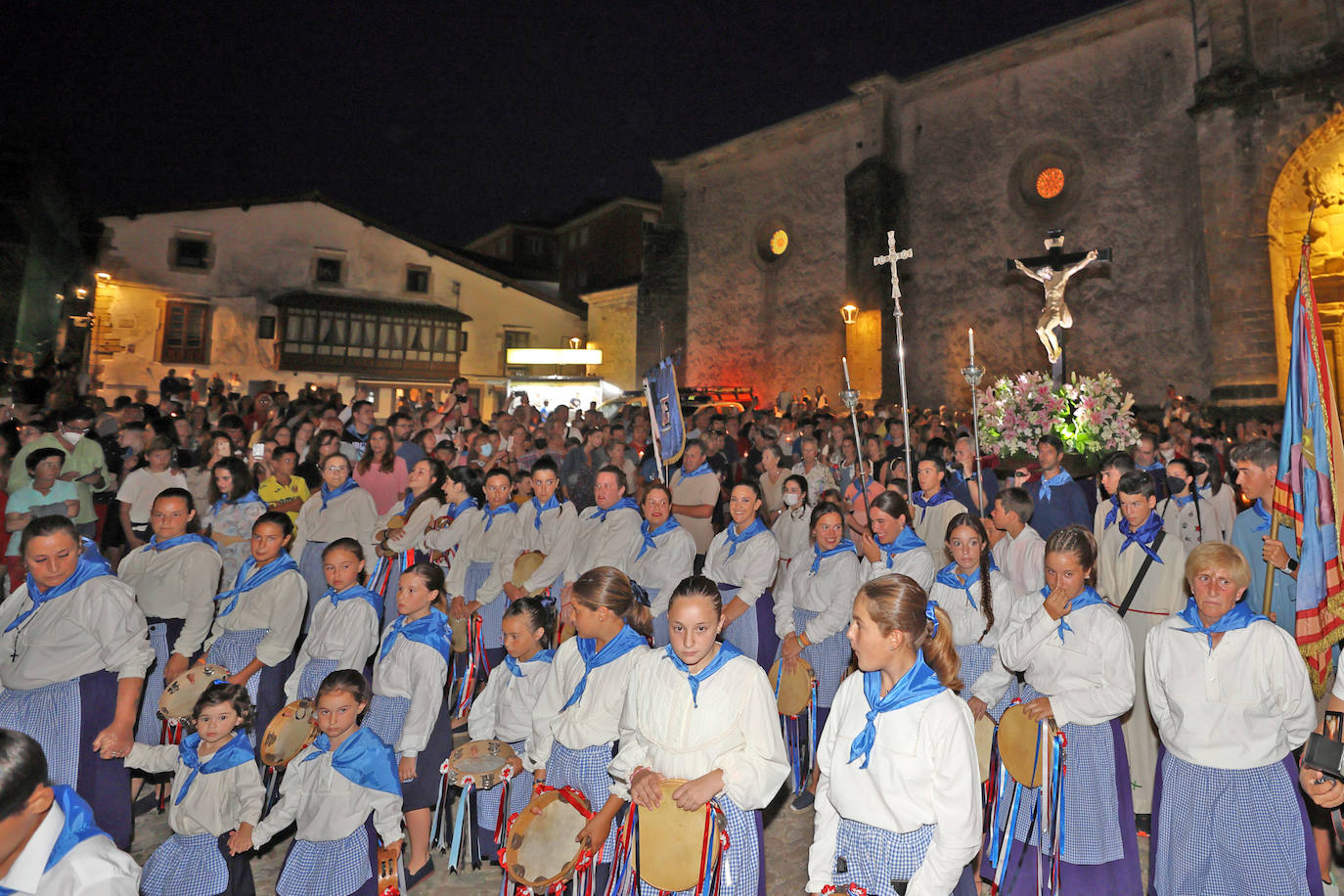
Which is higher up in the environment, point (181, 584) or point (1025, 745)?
point (181, 584)

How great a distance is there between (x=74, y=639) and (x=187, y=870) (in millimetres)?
1318

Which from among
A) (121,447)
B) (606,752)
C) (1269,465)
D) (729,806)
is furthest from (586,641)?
(121,447)

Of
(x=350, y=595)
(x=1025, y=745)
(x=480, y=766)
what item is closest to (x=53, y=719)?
(x=350, y=595)

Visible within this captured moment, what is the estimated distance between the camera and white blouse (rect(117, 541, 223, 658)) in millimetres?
5035

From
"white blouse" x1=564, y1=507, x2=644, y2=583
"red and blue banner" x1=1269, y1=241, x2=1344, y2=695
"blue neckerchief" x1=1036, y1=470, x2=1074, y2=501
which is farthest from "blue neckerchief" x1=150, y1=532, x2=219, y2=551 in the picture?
"blue neckerchief" x1=1036, y1=470, x2=1074, y2=501

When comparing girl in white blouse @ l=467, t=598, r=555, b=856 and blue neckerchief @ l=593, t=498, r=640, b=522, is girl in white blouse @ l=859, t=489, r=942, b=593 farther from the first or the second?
girl in white blouse @ l=467, t=598, r=555, b=856

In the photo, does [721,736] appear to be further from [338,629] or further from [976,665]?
[338,629]

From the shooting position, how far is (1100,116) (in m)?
19.8

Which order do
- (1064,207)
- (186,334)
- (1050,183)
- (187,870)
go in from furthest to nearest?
1. (186,334)
2. (1050,183)
3. (1064,207)
4. (187,870)

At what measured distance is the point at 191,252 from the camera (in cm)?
2828

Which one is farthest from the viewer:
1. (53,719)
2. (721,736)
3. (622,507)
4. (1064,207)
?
(1064,207)

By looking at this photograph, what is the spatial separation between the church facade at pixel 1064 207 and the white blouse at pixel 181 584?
18.6 metres

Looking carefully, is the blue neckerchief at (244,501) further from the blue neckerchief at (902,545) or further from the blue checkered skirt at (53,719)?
the blue neckerchief at (902,545)

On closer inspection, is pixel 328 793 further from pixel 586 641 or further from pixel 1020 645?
pixel 1020 645
